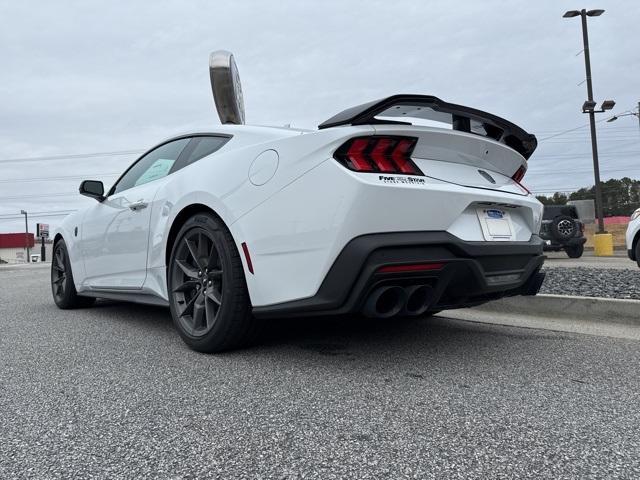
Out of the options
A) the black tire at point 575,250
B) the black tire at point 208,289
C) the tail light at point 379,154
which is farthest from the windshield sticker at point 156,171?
the black tire at point 575,250

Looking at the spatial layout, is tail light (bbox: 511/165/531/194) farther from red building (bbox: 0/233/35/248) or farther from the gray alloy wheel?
red building (bbox: 0/233/35/248)

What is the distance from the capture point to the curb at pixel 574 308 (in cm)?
373

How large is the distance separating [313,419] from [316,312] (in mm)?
586

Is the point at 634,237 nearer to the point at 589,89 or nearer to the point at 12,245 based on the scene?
the point at 589,89

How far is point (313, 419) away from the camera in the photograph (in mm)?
1934

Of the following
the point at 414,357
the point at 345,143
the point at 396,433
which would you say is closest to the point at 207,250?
the point at 345,143

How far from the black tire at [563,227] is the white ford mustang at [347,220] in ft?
32.6

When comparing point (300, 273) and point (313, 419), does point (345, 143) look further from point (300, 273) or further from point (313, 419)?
point (313, 419)

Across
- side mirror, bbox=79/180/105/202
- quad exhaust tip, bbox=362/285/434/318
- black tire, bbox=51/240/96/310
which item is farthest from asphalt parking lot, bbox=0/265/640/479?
black tire, bbox=51/240/96/310

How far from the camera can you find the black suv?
39.7 feet

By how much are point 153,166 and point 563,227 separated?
11.1 meters

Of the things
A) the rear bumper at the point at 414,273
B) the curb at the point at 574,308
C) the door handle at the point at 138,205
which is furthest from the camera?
the curb at the point at 574,308

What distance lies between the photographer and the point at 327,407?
6.75 feet

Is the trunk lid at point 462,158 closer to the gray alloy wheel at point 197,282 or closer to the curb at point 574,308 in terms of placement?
the gray alloy wheel at point 197,282
